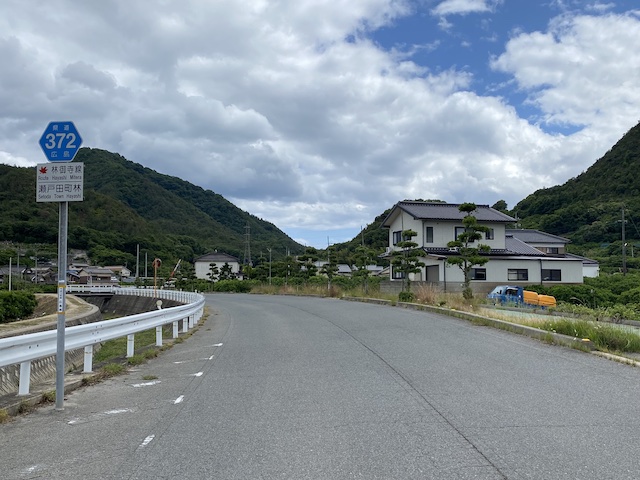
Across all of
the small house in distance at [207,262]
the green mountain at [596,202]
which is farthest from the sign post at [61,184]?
the small house in distance at [207,262]

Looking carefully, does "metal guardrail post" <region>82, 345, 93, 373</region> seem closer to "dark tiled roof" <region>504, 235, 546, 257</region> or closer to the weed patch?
the weed patch

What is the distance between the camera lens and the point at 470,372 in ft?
28.6

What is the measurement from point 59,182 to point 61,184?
39 mm

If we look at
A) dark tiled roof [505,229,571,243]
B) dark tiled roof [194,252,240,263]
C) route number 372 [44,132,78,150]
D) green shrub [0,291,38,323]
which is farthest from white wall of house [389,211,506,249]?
dark tiled roof [194,252,240,263]

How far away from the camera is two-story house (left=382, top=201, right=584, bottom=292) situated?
131 ft

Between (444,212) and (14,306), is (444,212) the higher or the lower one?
the higher one

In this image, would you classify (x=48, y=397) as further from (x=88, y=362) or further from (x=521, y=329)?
(x=521, y=329)

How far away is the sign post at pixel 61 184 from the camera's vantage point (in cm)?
646

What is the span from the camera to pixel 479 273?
40.0 m

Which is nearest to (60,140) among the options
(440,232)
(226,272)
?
(440,232)

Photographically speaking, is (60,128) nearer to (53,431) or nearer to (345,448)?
(53,431)

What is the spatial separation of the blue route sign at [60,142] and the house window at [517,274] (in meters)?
38.3

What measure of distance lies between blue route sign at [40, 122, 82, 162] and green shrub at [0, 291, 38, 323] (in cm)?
2084

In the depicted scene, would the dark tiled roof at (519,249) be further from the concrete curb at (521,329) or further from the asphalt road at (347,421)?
the asphalt road at (347,421)
